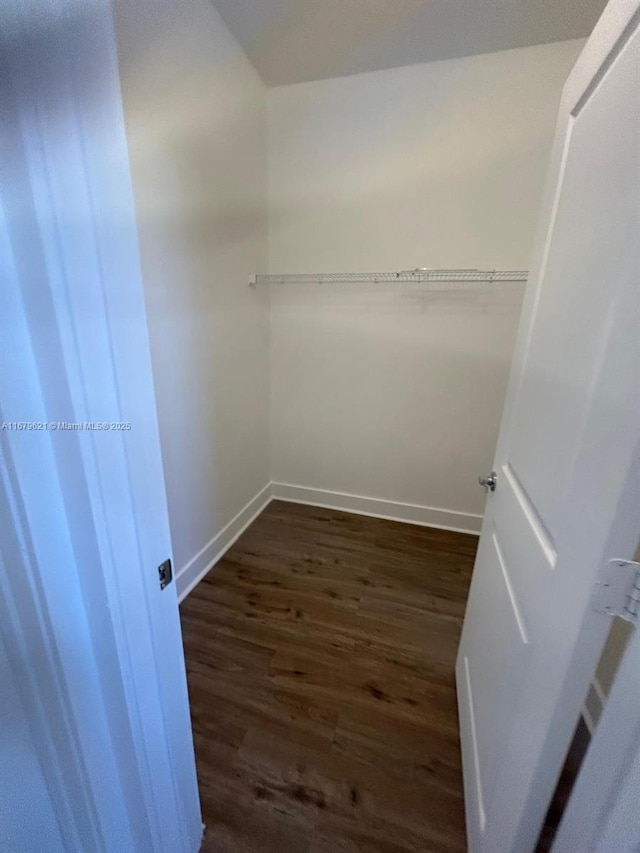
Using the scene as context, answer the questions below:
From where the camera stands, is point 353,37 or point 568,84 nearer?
point 568,84

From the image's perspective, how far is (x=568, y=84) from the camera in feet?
3.01

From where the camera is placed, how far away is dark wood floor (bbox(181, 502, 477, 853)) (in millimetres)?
1085

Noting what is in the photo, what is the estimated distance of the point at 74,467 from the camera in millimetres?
539

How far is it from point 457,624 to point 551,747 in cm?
123

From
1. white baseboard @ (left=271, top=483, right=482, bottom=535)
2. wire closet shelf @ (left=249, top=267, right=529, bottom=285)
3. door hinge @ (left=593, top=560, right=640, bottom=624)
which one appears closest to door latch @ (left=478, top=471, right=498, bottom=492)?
door hinge @ (left=593, top=560, right=640, bottom=624)

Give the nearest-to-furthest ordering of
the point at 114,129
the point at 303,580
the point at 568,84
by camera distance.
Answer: the point at 114,129, the point at 568,84, the point at 303,580

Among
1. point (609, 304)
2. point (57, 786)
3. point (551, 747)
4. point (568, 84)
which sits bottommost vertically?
point (57, 786)

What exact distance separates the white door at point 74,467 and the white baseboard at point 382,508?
2042mm

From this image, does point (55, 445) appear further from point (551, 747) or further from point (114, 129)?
point (551, 747)

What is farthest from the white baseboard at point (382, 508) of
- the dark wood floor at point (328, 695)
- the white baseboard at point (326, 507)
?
the dark wood floor at point (328, 695)

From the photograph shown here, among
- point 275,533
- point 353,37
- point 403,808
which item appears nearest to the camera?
point 403,808

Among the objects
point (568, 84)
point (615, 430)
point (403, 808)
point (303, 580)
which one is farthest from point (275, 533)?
point (568, 84)

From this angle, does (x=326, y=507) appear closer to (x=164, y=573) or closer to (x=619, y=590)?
(x=164, y=573)

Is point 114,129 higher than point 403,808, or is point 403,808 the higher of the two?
point 114,129
